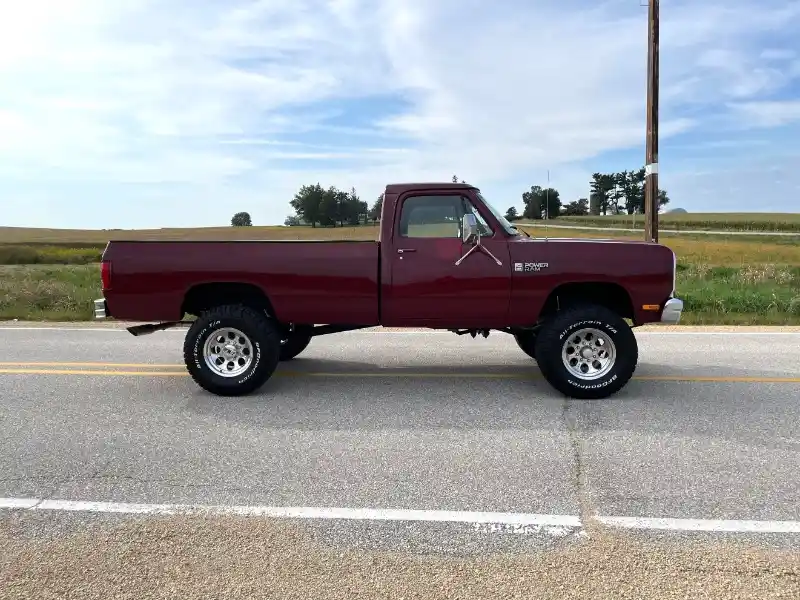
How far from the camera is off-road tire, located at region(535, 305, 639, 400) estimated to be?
5.98 metres

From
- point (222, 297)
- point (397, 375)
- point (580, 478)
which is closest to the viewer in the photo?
point (580, 478)

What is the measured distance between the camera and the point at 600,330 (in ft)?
19.7

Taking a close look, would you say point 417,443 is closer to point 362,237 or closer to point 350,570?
point 350,570

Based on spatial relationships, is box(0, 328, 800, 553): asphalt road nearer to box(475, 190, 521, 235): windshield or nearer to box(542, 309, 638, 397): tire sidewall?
box(542, 309, 638, 397): tire sidewall

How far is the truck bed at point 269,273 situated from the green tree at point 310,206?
4.64 meters

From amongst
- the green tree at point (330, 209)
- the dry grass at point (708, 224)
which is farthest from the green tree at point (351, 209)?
the dry grass at point (708, 224)

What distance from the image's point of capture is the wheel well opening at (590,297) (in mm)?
6277

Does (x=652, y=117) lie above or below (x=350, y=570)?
above

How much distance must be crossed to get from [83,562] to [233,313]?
128 inches

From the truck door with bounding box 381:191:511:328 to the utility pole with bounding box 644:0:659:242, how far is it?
26.3 feet

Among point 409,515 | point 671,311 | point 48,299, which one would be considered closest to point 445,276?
point 671,311

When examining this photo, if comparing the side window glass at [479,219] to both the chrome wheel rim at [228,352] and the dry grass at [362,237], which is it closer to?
the dry grass at [362,237]

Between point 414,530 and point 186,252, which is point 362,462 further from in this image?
point 186,252

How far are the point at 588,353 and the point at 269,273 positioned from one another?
3.08 meters
